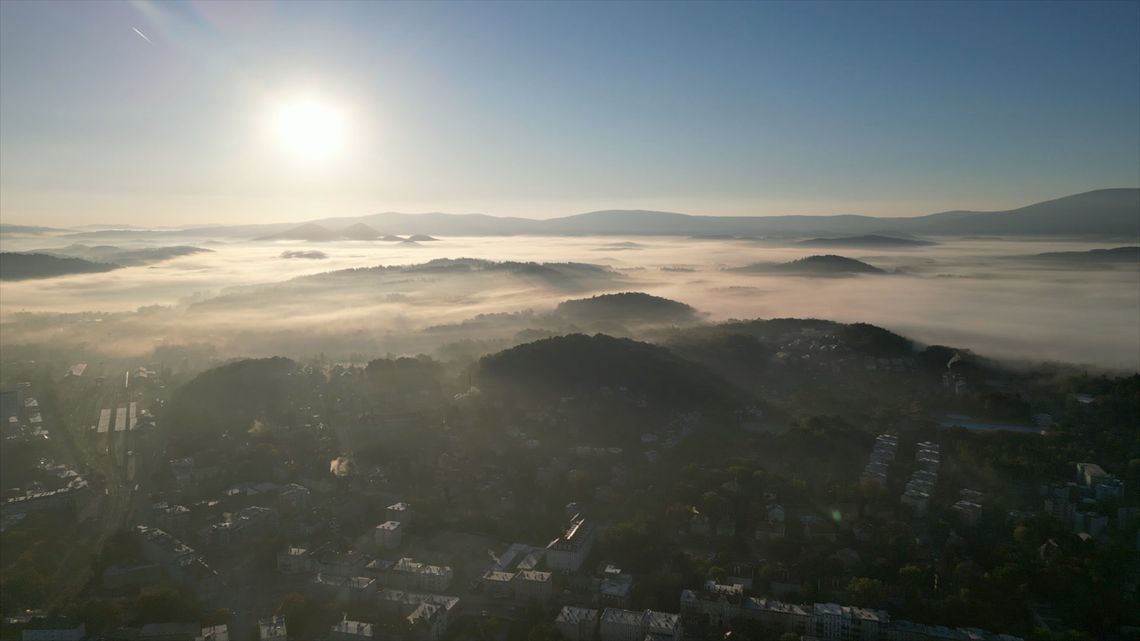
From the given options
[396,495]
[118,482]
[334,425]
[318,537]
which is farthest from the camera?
[334,425]

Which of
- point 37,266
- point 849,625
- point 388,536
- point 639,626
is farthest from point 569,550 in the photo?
point 37,266

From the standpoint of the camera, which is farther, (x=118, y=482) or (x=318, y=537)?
(x=118, y=482)

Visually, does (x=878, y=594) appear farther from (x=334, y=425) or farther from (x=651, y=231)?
(x=651, y=231)

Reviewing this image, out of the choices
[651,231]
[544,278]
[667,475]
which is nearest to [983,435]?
[667,475]

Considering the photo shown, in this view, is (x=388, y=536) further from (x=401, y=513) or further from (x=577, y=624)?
(x=577, y=624)

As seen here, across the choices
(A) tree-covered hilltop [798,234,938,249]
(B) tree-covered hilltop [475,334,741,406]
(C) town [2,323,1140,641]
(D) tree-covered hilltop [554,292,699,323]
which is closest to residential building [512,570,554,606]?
(C) town [2,323,1140,641]

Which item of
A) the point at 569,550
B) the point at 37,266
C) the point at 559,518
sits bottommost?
the point at 559,518
